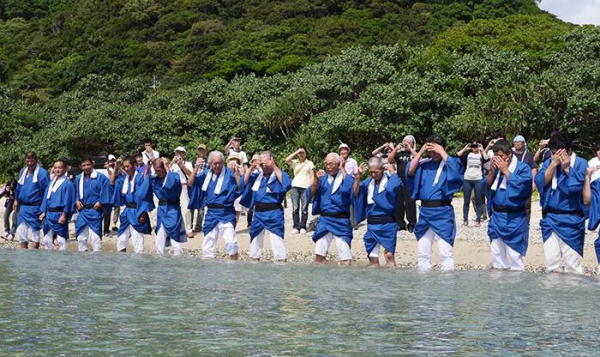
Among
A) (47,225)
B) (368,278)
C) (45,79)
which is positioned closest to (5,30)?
(45,79)

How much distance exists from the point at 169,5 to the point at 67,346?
3726 inches

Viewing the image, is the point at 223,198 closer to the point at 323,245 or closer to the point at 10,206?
the point at 323,245

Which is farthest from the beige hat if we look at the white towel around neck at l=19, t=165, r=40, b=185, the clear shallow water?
the clear shallow water

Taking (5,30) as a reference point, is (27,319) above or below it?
below

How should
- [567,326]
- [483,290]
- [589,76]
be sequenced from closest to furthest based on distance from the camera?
1. [567,326]
2. [483,290]
3. [589,76]

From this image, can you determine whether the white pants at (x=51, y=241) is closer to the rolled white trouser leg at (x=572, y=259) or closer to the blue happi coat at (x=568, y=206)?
the blue happi coat at (x=568, y=206)

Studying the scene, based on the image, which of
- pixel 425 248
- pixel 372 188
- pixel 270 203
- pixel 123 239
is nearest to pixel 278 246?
pixel 270 203

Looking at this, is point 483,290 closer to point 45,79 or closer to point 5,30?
point 45,79

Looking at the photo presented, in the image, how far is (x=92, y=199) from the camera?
51.4 feet

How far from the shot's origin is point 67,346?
262 inches

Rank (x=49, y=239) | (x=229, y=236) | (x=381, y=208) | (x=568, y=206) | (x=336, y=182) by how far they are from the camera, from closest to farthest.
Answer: (x=568, y=206)
(x=381, y=208)
(x=336, y=182)
(x=229, y=236)
(x=49, y=239)

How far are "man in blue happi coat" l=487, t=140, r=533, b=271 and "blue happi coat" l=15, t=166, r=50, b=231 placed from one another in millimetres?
7639

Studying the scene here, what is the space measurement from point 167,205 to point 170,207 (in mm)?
53

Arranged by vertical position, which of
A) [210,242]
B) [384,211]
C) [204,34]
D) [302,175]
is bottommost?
[210,242]
